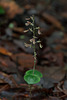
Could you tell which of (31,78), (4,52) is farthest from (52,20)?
(31,78)

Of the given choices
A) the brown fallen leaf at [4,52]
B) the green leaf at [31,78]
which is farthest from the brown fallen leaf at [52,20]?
the green leaf at [31,78]

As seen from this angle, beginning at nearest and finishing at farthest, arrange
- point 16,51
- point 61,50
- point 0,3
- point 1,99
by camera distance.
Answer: point 1,99 < point 16,51 < point 61,50 < point 0,3

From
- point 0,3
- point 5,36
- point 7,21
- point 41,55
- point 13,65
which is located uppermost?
point 0,3

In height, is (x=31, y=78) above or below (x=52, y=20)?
below

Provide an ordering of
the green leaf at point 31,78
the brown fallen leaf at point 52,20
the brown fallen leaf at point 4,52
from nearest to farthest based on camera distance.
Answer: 1. the green leaf at point 31,78
2. the brown fallen leaf at point 4,52
3. the brown fallen leaf at point 52,20

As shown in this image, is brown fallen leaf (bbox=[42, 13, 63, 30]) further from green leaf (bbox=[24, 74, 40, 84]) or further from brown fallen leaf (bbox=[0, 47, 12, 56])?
green leaf (bbox=[24, 74, 40, 84])

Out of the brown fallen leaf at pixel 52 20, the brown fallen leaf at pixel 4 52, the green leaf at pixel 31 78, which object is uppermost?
the brown fallen leaf at pixel 52 20

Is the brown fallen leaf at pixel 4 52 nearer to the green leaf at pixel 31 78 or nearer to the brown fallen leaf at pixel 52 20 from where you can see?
the green leaf at pixel 31 78

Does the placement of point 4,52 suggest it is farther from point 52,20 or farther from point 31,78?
point 52,20

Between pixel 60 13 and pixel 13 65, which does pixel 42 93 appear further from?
pixel 60 13

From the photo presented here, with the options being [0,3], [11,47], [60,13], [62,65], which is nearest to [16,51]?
[11,47]

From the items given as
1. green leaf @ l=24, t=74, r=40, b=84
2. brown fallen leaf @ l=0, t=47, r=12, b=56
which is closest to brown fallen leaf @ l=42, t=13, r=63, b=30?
brown fallen leaf @ l=0, t=47, r=12, b=56
